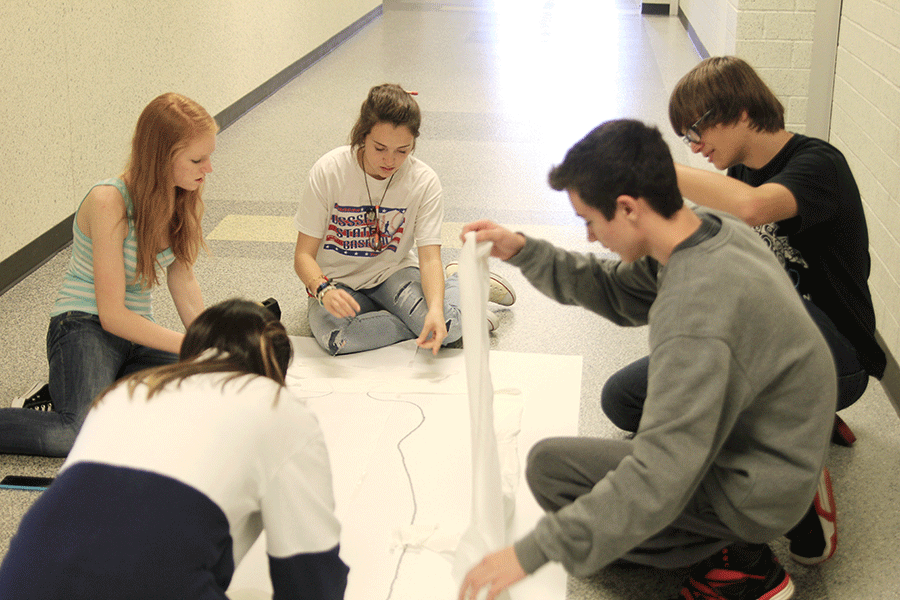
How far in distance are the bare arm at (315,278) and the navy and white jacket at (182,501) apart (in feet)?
3.39

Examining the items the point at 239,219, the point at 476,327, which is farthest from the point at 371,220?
the point at 239,219

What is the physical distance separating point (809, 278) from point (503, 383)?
845mm

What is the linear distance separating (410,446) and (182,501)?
1042 millimetres

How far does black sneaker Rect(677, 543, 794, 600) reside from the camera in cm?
152

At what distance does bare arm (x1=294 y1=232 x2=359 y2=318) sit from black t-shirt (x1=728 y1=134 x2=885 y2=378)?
1.04 meters

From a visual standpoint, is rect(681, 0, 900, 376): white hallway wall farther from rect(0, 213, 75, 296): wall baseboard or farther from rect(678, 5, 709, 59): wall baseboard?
rect(678, 5, 709, 59): wall baseboard

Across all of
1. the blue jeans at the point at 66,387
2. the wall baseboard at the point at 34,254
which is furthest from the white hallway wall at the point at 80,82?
the blue jeans at the point at 66,387

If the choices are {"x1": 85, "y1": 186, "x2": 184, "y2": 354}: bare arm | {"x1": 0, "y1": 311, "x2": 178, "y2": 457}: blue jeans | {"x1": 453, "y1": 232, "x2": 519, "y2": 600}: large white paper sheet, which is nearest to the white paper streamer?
{"x1": 453, "y1": 232, "x2": 519, "y2": 600}: large white paper sheet

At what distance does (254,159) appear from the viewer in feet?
14.3

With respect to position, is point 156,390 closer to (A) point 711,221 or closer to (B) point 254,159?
(A) point 711,221

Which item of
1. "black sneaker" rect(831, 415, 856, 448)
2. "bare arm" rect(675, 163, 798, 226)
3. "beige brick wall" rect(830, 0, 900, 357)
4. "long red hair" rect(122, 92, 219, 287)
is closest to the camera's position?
"bare arm" rect(675, 163, 798, 226)

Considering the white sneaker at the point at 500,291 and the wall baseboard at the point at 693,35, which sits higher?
the wall baseboard at the point at 693,35

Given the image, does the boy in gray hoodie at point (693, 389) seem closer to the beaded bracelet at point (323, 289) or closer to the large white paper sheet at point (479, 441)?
the large white paper sheet at point (479, 441)

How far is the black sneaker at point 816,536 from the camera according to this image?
1.67 m
